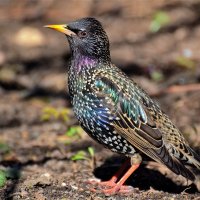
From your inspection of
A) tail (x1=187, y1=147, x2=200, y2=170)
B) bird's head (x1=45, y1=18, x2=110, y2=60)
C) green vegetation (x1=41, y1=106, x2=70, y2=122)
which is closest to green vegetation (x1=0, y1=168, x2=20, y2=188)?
bird's head (x1=45, y1=18, x2=110, y2=60)

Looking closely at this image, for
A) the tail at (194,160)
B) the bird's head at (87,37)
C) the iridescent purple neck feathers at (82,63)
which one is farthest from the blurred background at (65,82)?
the bird's head at (87,37)

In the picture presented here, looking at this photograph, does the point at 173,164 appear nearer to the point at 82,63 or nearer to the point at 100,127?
the point at 100,127

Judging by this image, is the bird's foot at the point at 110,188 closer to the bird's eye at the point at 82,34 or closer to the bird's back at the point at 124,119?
the bird's back at the point at 124,119

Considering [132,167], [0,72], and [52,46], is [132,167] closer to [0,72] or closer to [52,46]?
[0,72]

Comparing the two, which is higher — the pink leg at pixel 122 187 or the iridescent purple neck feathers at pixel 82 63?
the iridescent purple neck feathers at pixel 82 63

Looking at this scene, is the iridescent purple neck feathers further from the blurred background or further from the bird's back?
the blurred background
